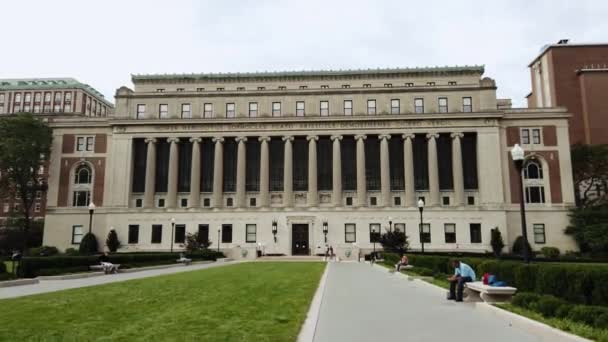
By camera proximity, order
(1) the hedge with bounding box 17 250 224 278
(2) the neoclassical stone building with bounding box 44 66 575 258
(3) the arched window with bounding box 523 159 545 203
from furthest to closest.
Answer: (3) the arched window with bounding box 523 159 545 203, (2) the neoclassical stone building with bounding box 44 66 575 258, (1) the hedge with bounding box 17 250 224 278

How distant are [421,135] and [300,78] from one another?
20534mm

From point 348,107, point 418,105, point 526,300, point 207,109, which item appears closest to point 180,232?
point 207,109

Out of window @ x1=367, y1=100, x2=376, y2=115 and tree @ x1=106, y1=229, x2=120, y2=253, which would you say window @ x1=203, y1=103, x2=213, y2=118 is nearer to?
tree @ x1=106, y1=229, x2=120, y2=253

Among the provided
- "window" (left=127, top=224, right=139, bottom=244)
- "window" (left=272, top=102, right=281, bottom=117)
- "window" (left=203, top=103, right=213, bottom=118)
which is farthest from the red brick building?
"window" (left=127, top=224, right=139, bottom=244)

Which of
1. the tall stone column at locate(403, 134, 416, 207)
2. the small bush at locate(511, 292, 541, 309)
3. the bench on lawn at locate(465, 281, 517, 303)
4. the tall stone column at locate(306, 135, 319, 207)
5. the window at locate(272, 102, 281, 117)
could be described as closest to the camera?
the small bush at locate(511, 292, 541, 309)

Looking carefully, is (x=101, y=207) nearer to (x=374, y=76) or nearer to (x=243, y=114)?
(x=243, y=114)

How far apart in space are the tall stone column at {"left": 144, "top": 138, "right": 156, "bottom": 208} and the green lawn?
47162mm

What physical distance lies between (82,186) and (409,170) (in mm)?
46337

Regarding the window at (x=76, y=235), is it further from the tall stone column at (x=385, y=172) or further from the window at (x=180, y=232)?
the tall stone column at (x=385, y=172)

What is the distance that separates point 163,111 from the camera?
6819 centimetres

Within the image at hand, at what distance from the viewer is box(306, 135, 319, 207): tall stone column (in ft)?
211

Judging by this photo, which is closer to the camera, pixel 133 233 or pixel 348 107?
pixel 133 233

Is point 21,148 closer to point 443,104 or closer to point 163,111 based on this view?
point 163,111

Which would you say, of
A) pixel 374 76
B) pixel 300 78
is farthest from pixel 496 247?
pixel 300 78
